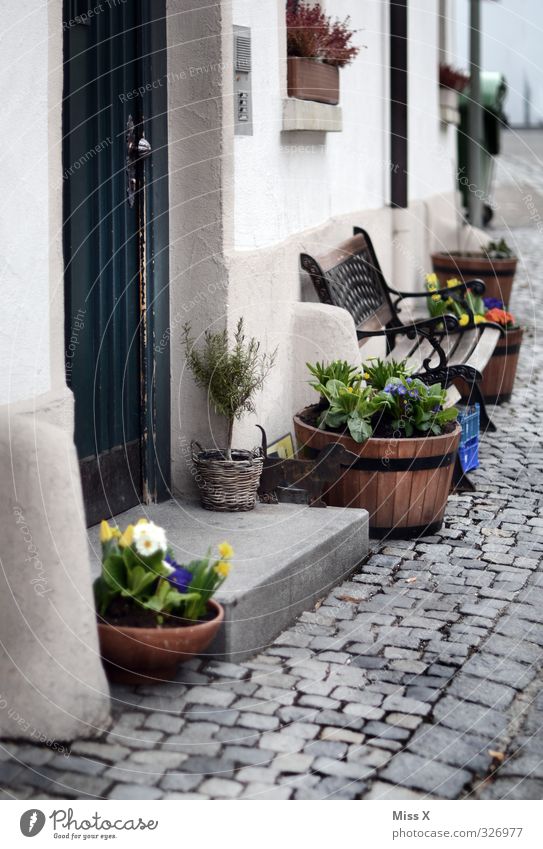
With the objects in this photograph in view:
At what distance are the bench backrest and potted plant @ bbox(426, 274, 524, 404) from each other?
1.15 ft

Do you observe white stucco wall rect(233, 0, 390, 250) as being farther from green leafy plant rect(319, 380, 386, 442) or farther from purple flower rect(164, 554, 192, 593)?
purple flower rect(164, 554, 192, 593)

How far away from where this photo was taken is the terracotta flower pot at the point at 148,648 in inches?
145

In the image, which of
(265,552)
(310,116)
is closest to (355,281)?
(310,116)

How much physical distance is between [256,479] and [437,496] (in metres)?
0.87

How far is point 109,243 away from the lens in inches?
194

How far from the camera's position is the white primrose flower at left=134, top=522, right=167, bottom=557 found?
3729 millimetres

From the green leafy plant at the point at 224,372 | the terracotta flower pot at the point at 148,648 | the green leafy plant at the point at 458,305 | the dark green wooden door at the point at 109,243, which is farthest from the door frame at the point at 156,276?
the green leafy plant at the point at 458,305

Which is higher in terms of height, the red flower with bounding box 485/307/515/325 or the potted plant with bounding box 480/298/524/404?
the red flower with bounding box 485/307/515/325

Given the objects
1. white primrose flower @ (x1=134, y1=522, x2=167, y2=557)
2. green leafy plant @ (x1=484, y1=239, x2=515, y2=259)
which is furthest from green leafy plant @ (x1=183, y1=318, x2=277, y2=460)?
green leafy plant @ (x1=484, y1=239, x2=515, y2=259)

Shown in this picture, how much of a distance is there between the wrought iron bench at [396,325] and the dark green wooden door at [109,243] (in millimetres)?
1576

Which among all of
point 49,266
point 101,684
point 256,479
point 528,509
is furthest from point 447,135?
point 101,684

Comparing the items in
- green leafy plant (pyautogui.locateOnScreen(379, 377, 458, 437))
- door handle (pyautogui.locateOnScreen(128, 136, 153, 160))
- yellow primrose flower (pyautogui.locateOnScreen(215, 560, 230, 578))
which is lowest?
yellow primrose flower (pyautogui.locateOnScreen(215, 560, 230, 578))

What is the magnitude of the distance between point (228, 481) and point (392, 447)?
2.42 ft

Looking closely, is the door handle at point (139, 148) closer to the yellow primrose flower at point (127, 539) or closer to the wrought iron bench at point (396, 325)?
the wrought iron bench at point (396, 325)
